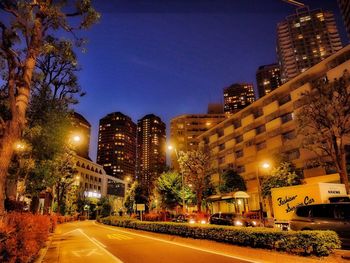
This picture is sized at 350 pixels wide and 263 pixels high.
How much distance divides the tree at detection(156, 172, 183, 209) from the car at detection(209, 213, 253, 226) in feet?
65.6

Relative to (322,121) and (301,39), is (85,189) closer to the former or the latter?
(322,121)

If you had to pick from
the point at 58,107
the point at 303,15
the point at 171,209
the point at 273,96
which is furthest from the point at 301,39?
the point at 58,107

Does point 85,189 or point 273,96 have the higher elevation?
point 273,96

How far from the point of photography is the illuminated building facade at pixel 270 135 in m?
37.2

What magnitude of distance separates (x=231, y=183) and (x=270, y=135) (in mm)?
10368

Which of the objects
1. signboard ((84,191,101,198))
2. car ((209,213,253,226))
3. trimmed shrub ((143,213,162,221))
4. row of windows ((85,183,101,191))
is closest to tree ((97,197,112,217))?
signboard ((84,191,101,198))

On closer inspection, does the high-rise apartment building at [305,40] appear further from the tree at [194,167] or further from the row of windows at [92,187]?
the tree at [194,167]

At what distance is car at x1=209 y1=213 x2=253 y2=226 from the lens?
955 inches

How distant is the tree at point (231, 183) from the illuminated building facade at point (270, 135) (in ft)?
7.66

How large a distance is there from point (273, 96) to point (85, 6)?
4136cm

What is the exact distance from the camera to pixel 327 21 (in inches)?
5896

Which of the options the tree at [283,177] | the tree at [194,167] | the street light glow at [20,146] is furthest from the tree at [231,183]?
the street light glow at [20,146]

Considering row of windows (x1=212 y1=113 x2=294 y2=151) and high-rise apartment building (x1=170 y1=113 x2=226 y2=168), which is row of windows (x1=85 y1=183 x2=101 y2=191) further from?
row of windows (x1=212 y1=113 x2=294 y2=151)

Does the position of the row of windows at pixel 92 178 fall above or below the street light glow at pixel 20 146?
above
